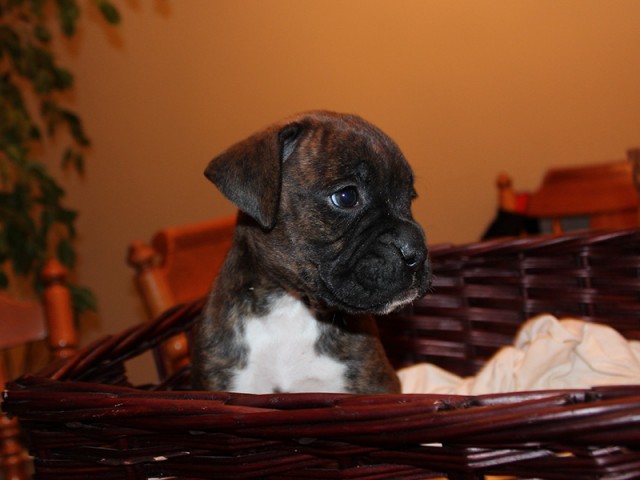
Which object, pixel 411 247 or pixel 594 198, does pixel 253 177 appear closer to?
pixel 411 247

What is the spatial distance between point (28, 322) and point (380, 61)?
8.01 ft

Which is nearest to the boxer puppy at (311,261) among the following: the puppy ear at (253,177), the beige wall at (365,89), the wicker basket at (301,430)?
the puppy ear at (253,177)

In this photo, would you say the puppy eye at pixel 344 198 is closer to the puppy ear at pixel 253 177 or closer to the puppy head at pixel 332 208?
the puppy head at pixel 332 208

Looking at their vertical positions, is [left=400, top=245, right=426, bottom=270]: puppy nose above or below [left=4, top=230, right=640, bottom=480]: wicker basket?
above

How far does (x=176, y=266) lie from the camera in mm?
2510

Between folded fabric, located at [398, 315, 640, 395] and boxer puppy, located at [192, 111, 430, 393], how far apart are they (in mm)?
335

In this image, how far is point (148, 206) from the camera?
4.72 metres

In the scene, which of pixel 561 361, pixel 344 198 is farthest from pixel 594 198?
pixel 344 198

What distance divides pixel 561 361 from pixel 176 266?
1216 millimetres

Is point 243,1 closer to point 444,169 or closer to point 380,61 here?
point 380,61

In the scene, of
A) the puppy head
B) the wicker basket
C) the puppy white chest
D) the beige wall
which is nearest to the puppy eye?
the puppy head

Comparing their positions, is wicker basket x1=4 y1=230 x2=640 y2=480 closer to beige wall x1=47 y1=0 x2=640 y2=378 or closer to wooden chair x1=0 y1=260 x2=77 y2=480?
wooden chair x1=0 y1=260 x2=77 y2=480

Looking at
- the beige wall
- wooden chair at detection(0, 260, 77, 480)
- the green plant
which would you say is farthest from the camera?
the beige wall

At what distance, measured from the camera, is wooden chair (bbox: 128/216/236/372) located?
2.24 m
